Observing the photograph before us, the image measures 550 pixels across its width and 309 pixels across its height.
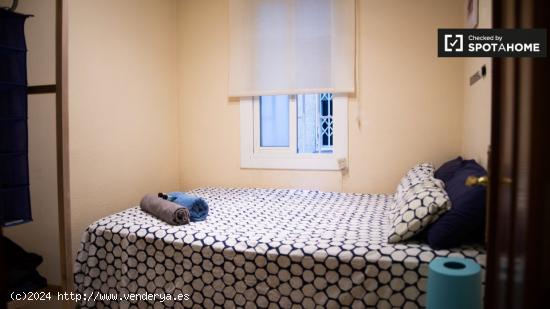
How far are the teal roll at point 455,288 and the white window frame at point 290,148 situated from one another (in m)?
1.94

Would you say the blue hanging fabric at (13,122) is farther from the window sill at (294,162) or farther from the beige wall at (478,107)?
the beige wall at (478,107)

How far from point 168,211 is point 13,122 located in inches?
33.9

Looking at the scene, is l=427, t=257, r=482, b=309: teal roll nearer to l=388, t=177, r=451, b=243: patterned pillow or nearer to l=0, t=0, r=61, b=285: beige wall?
l=388, t=177, r=451, b=243: patterned pillow

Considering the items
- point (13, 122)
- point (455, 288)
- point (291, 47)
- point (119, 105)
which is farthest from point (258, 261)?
point (291, 47)

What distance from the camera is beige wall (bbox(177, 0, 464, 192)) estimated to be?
2795 mm

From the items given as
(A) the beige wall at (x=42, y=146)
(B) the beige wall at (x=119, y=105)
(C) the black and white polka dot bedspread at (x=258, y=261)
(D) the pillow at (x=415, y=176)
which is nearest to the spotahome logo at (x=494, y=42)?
(C) the black and white polka dot bedspread at (x=258, y=261)

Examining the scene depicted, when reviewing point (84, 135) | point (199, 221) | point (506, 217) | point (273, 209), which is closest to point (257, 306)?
point (199, 221)

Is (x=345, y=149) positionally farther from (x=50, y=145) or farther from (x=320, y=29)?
(x=50, y=145)

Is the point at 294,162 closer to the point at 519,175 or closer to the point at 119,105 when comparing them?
the point at 119,105

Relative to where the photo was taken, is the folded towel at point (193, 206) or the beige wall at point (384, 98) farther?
the beige wall at point (384, 98)

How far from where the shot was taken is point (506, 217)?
0.70 meters

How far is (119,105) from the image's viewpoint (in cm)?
274

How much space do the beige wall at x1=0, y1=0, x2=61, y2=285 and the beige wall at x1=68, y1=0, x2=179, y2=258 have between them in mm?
213

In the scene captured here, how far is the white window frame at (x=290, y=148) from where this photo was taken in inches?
120
